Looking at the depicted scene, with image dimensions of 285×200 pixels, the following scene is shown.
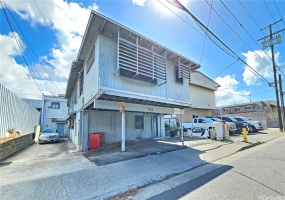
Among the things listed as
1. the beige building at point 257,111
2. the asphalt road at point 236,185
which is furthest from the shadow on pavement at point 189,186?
the beige building at point 257,111

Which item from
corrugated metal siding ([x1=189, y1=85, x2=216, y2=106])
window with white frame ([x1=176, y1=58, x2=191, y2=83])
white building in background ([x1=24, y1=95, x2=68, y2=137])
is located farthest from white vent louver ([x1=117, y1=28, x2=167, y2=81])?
white building in background ([x1=24, y1=95, x2=68, y2=137])

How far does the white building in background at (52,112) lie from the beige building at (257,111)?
2844cm

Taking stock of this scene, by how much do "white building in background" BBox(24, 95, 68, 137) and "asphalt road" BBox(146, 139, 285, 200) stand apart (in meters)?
26.2

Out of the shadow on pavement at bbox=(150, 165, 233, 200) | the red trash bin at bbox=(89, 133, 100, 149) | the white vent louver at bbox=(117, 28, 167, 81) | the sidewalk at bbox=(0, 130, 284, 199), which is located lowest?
the shadow on pavement at bbox=(150, 165, 233, 200)

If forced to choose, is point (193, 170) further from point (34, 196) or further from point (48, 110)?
point (48, 110)

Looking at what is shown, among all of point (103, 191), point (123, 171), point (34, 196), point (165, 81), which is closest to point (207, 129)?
point (165, 81)

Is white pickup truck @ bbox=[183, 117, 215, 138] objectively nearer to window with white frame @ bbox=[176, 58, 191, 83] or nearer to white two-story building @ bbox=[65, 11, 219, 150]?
white two-story building @ bbox=[65, 11, 219, 150]

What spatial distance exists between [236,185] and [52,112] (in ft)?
94.8

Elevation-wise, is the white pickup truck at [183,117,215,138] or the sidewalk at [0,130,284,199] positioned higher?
the white pickup truck at [183,117,215,138]

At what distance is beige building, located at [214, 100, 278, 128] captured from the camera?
98.2 ft

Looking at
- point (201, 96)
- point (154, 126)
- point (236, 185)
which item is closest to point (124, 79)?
point (236, 185)

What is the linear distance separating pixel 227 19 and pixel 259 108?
1393 inches

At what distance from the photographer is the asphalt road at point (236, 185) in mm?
3686

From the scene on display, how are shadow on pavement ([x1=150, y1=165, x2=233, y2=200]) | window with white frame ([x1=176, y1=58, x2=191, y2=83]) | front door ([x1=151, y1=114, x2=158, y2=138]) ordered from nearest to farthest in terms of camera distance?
shadow on pavement ([x1=150, y1=165, x2=233, y2=200])
window with white frame ([x1=176, y1=58, x2=191, y2=83])
front door ([x1=151, y1=114, x2=158, y2=138])
